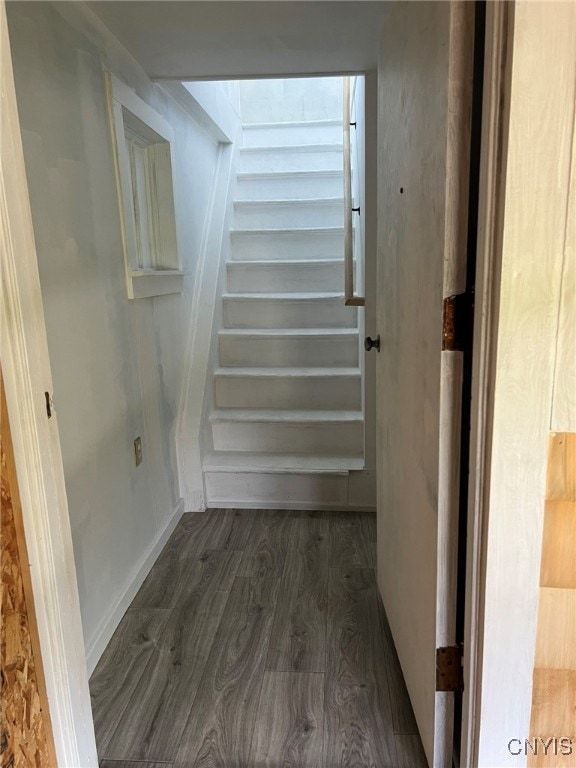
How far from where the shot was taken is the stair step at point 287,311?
11.2 ft

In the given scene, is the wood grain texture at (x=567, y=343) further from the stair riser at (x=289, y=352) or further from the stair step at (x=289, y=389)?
the stair riser at (x=289, y=352)

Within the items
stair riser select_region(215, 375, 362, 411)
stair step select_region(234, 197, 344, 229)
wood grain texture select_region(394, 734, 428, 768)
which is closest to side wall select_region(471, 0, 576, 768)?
wood grain texture select_region(394, 734, 428, 768)

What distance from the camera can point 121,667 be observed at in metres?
1.71

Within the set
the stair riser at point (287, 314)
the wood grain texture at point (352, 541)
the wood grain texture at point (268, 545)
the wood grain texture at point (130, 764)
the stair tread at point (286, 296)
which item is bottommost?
the wood grain texture at point (352, 541)

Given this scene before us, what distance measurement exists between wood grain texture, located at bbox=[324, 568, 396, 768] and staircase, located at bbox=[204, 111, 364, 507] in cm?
80

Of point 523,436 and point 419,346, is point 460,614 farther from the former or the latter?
point 419,346

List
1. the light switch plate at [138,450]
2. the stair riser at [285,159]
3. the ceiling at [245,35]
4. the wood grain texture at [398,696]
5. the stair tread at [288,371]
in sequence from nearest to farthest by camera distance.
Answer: the wood grain texture at [398,696]
the ceiling at [245,35]
the light switch plate at [138,450]
the stair tread at [288,371]
the stair riser at [285,159]

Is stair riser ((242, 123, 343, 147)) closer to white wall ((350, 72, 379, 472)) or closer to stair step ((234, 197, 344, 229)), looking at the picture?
stair step ((234, 197, 344, 229))

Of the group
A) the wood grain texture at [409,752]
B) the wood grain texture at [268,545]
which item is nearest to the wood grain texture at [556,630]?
the wood grain texture at [409,752]

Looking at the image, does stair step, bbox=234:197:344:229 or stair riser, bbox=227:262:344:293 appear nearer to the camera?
stair riser, bbox=227:262:344:293

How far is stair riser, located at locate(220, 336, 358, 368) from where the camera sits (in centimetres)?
327

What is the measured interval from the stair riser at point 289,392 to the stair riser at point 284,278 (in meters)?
0.81

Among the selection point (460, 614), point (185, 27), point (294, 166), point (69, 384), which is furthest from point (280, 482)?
point (294, 166)

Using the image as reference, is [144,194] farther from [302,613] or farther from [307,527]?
[302,613]
